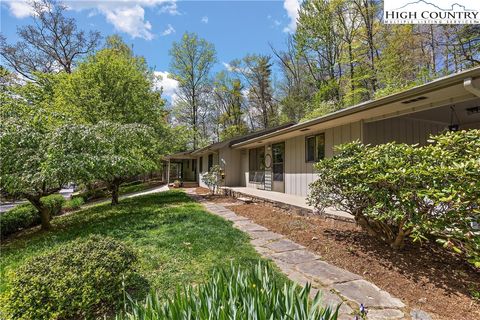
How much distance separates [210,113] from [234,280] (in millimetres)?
30385

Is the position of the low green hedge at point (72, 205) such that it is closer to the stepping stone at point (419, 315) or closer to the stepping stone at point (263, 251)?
the stepping stone at point (263, 251)

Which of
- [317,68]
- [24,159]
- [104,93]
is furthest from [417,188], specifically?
[317,68]

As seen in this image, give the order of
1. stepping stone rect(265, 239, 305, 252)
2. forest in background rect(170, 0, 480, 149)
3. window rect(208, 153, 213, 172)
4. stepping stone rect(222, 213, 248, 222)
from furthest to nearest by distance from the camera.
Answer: window rect(208, 153, 213, 172), forest in background rect(170, 0, 480, 149), stepping stone rect(222, 213, 248, 222), stepping stone rect(265, 239, 305, 252)

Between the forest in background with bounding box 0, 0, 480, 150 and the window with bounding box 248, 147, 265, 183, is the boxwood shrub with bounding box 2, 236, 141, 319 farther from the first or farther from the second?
the forest in background with bounding box 0, 0, 480, 150

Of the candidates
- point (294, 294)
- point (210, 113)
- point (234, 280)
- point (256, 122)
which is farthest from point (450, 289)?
point (210, 113)

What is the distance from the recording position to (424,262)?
11.9ft

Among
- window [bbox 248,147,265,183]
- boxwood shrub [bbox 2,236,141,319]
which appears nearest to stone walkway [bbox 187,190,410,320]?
boxwood shrub [bbox 2,236,141,319]

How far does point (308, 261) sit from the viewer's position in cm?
382

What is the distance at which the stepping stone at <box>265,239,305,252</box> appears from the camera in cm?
440

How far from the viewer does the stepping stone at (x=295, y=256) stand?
386 cm

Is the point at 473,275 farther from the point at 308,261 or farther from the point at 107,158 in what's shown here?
the point at 107,158

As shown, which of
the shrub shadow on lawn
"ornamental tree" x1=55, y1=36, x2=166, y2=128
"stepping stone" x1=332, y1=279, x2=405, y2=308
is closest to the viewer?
"stepping stone" x1=332, y1=279, x2=405, y2=308

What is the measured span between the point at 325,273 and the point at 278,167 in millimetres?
7948

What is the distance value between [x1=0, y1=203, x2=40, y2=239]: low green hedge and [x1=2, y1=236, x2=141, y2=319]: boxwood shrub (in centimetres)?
677
